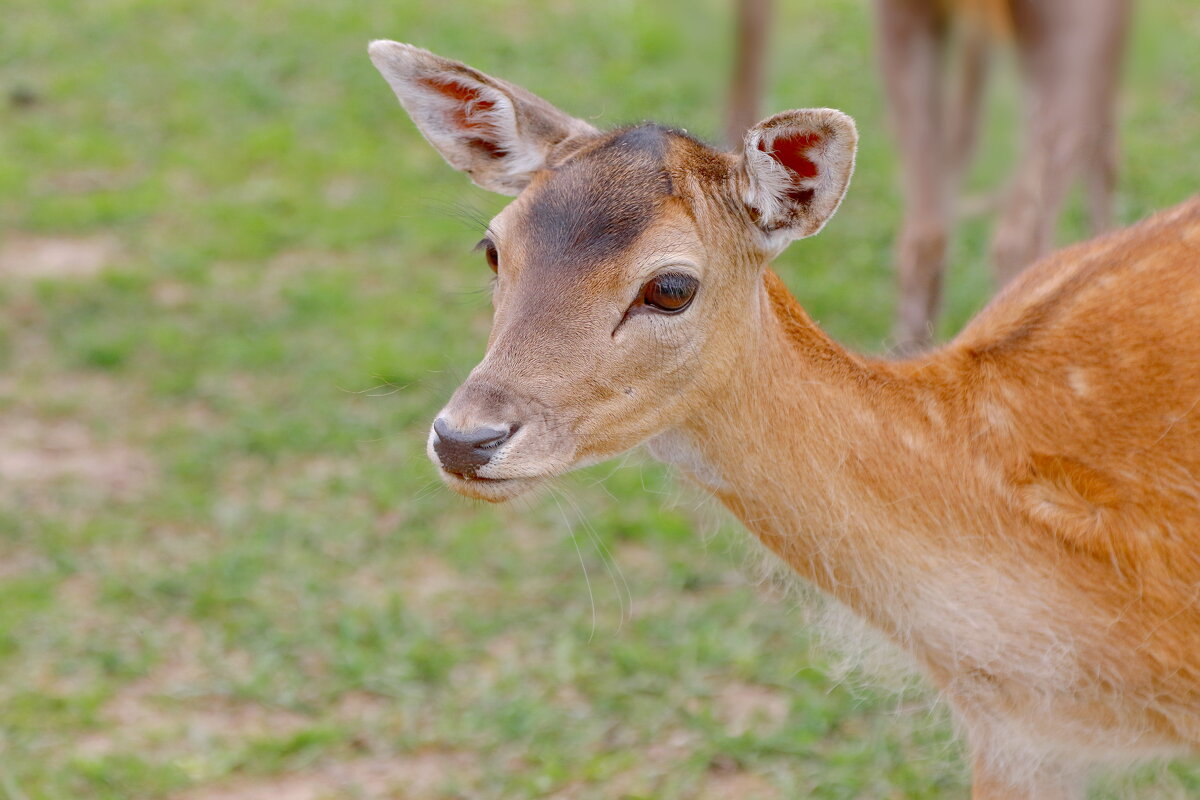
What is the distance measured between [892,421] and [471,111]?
135 cm

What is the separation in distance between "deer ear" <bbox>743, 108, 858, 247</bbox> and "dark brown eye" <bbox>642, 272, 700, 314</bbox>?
0.27 metres

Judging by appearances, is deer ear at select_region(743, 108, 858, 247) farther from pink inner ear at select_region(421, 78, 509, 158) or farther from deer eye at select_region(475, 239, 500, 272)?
pink inner ear at select_region(421, 78, 509, 158)

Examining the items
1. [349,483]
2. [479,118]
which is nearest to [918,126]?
[349,483]

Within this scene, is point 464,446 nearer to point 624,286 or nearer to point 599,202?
point 624,286

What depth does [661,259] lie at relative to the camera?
3.37 m

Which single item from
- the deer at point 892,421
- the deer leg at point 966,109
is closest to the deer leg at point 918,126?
the deer leg at point 966,109

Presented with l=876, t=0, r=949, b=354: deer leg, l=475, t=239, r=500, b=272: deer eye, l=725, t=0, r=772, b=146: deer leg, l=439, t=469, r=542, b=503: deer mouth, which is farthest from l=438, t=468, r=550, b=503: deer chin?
l=725, t=0, r=772, b=146: deer leg

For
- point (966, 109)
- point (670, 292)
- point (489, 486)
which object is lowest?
point (489, 486)

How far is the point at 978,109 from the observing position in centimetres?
779

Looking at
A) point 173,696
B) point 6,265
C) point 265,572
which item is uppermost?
point 6,265

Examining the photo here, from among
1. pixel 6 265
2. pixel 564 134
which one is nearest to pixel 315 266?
pixel 6 265

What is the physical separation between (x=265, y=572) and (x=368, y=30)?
7.31 m

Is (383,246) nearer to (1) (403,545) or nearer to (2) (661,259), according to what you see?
(1) (403,545)

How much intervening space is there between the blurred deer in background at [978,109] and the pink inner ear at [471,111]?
98.2 inches
